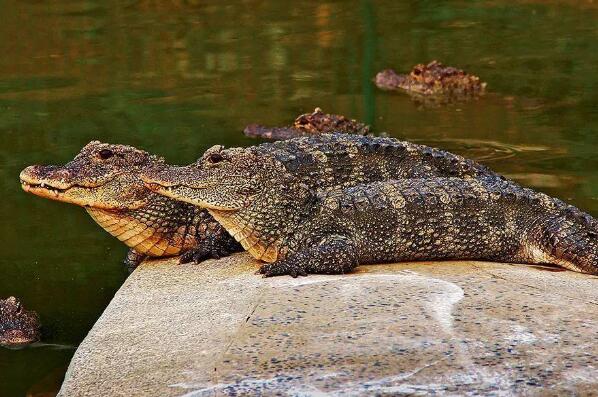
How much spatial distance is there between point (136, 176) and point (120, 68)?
8.04 m

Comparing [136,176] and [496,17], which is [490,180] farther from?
[496,17]

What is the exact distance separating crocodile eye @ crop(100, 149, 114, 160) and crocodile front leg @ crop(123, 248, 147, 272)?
0.69 m

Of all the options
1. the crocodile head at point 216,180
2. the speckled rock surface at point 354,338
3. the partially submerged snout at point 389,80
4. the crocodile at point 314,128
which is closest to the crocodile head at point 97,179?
the crocodile head at point 216,180

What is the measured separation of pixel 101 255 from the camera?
292 inches

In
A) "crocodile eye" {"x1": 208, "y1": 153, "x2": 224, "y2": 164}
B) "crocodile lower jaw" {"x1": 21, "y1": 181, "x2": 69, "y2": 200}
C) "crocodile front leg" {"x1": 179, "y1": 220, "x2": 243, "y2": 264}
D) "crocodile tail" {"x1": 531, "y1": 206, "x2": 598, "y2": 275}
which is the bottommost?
"crocodile front leg" {"x1": 179, "y1": 220, "x2": 243, "y2": 264}

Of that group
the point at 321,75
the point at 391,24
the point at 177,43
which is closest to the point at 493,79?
the point at 321,75

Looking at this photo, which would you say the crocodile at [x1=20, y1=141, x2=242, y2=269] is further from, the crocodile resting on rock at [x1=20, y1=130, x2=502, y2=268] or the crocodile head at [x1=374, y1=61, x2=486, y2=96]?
the crocodile head at [x1=374, y1=61, x2=486, y2=96]

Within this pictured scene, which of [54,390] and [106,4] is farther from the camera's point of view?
[106,4]

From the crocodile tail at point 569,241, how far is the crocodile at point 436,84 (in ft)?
20.3

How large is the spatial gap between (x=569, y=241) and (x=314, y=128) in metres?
4.59

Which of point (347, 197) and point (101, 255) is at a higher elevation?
point (347, 197)

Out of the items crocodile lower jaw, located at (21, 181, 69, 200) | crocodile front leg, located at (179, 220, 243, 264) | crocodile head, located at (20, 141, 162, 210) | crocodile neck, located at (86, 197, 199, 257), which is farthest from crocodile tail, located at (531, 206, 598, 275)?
crocodile lower jaw, located at (21, 181, 69, 200)

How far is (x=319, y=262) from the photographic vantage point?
5.68 metres

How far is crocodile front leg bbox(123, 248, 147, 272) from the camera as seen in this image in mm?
6887
